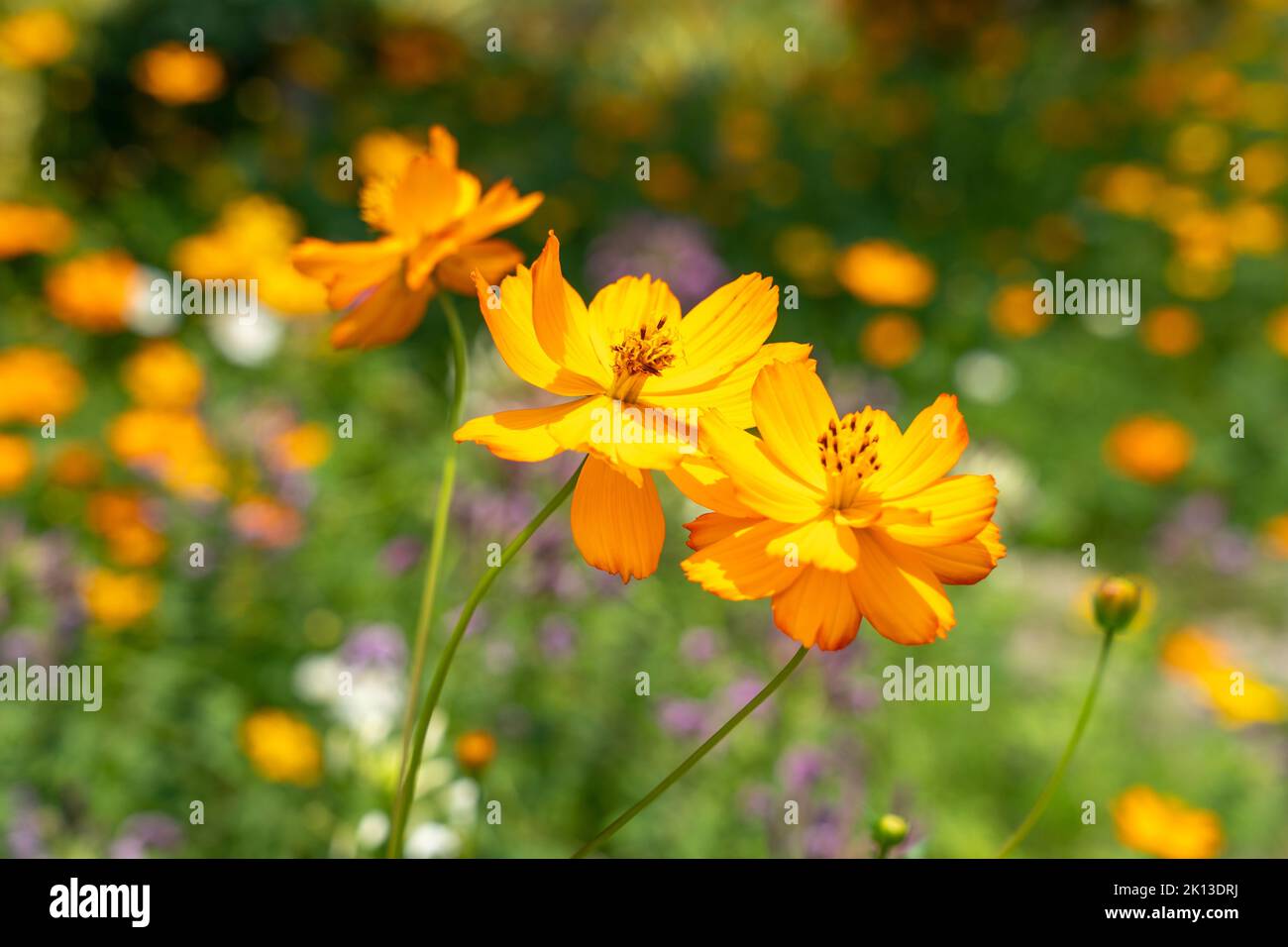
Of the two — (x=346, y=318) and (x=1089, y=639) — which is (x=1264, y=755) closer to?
(x=1089, y=639)

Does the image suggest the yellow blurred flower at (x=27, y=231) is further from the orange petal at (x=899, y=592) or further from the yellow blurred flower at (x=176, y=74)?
the orange petal at (x=899, y=592)

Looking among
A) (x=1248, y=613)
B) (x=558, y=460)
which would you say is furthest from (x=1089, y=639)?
(x=558, y=460)

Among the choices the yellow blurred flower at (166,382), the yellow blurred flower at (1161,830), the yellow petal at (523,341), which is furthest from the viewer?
the yellow blurred flower at (166,382)

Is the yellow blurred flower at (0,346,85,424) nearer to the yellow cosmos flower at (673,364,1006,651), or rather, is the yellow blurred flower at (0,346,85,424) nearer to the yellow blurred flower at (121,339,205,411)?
the yellow blurred flower at (121,339,205,411)

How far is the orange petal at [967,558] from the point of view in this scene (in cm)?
49

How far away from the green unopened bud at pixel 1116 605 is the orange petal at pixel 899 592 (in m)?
0.22

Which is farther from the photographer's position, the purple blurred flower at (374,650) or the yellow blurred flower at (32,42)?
the yellow blurred flower at (32,42)

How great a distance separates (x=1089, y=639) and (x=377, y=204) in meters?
2.25

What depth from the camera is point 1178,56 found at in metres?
5.41

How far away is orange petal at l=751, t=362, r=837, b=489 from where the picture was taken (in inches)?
19.1

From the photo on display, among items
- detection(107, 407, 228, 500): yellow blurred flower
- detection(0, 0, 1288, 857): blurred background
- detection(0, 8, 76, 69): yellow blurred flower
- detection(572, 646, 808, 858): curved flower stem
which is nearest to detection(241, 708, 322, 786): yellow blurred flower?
detection(0, 0, 1288, 857): blurred background

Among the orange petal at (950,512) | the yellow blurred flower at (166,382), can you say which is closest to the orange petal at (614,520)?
the orange petal at (950,512)

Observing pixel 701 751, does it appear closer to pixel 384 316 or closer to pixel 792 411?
pixel 792 411

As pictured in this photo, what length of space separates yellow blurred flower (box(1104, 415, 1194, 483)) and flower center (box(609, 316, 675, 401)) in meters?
2.35
